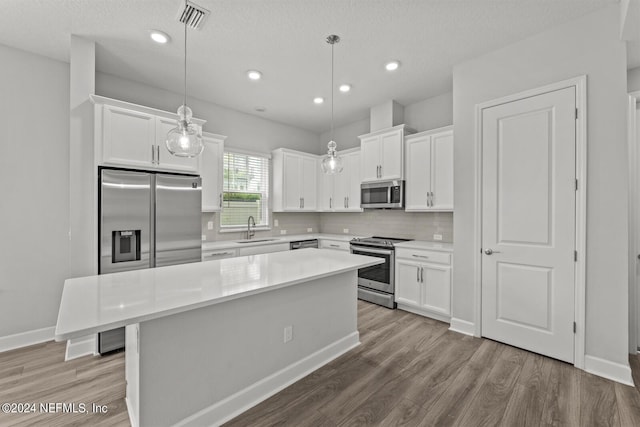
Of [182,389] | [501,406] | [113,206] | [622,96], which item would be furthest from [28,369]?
[622,96]

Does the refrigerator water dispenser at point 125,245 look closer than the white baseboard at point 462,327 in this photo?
Yes

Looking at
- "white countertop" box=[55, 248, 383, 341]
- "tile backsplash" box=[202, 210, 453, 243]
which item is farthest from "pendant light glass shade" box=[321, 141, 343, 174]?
"tile backsplash" box=[202, 210, 453, 243]

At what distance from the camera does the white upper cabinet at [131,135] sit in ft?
9.41

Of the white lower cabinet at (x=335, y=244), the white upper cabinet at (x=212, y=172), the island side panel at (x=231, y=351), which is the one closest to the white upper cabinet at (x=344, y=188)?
the white lower cabinet at (x=335, y=244)

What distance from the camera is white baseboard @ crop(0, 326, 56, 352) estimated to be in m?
2.88

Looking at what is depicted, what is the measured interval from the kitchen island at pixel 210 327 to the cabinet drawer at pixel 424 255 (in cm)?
148

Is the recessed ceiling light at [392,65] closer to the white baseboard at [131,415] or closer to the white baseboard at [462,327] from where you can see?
the white baseboard at [462,327]

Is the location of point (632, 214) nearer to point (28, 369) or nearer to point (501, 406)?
point (501, 406)

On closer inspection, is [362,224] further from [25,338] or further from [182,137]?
[25,338]

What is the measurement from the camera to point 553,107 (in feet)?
8.52

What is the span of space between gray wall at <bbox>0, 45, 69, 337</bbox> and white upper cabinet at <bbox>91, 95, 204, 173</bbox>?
79cm

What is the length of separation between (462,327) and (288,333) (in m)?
2.11

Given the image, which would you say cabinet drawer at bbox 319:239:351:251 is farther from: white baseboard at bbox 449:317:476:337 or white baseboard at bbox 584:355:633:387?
white baseboard at bbox 584:355:633:387

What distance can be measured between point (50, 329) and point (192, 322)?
8.61ft
